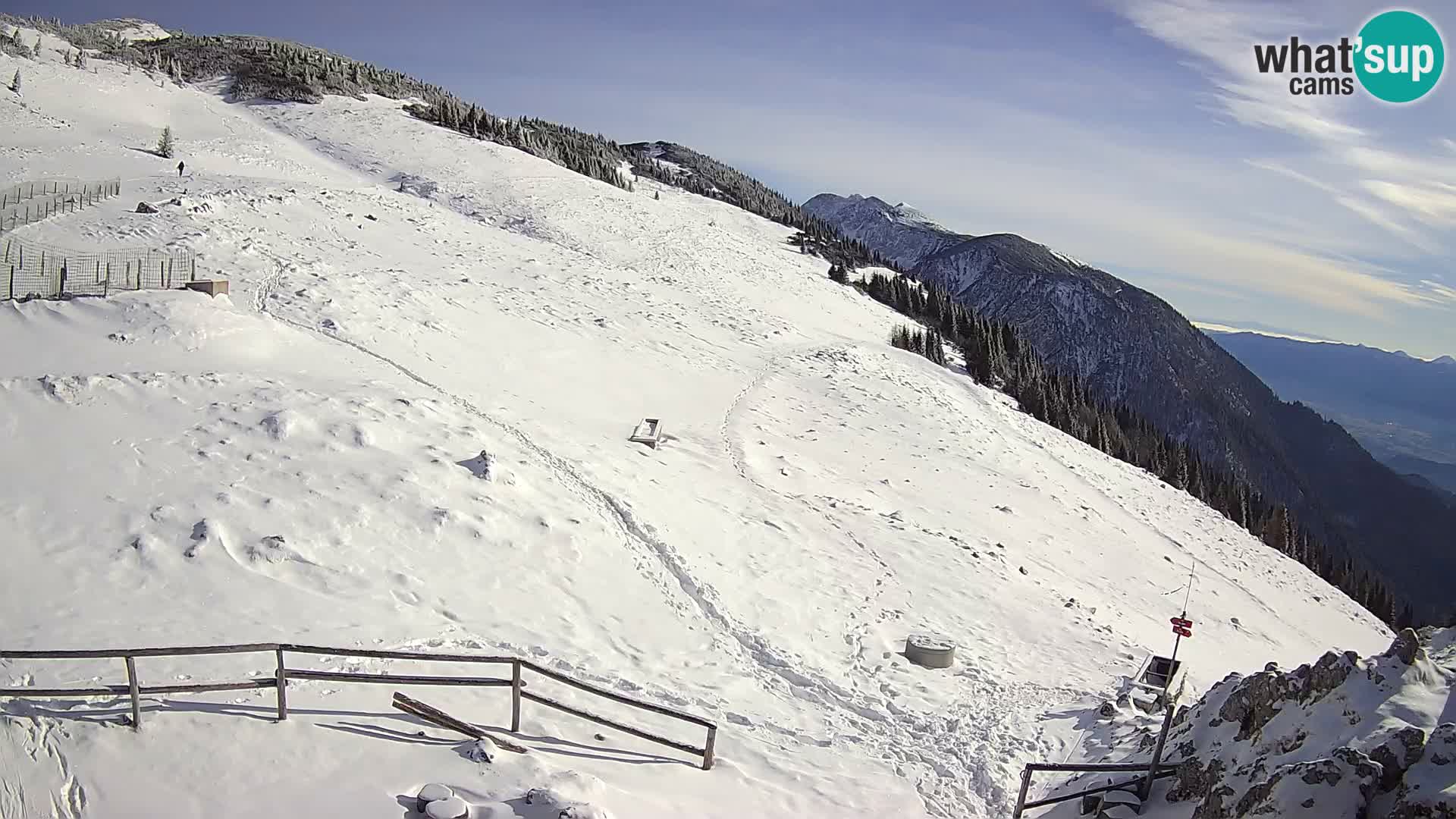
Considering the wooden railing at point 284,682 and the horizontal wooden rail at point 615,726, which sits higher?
the wooden railing at point 284,682

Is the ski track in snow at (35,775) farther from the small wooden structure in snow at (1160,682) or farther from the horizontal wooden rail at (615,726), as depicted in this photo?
the small wooden structure in snow at (1160,682)

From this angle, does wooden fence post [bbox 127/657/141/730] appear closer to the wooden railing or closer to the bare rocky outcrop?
the wooden railing

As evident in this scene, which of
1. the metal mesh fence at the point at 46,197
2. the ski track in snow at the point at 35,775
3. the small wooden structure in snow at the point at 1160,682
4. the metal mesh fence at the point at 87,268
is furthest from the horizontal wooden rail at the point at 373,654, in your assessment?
the metal mesh fence at the point at 46,197

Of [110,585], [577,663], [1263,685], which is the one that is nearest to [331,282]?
[110,585]

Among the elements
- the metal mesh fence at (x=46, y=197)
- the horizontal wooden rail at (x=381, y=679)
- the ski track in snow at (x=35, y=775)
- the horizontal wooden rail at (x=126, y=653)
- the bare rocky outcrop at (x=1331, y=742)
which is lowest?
the ski track in snow at (x=35, y=775)

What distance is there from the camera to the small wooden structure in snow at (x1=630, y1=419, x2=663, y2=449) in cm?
2558

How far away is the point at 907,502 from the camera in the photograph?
28516mm

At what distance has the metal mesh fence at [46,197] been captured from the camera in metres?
28.9

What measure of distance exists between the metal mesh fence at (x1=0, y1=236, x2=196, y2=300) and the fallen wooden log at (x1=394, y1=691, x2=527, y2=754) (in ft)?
57.2

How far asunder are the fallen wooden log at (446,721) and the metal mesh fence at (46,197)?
88.3ft

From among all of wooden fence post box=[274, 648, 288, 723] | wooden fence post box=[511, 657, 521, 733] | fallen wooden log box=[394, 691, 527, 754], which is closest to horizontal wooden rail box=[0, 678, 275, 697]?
wooden fence post box=[274, 648, 288, 723]

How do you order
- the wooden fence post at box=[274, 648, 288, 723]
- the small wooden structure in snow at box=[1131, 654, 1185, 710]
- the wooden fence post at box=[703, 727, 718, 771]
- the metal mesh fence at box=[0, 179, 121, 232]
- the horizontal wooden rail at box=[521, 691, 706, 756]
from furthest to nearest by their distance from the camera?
the metal mesh fence at box=[0, 179, 121, 232] → the small wooden structure in snow at box=[1131, 654, 1185, 710] → the wooden fence post at box=[703, 727, 718, 771] → the horizontal wooden rail at box=[521, 691, 706, 756] → the wooden fence post at box=[274, 648, 288, 723]

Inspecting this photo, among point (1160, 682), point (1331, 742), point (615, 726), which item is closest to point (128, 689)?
point (615, 726)

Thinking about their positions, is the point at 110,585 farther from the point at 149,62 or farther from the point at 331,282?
the point at 149,62
